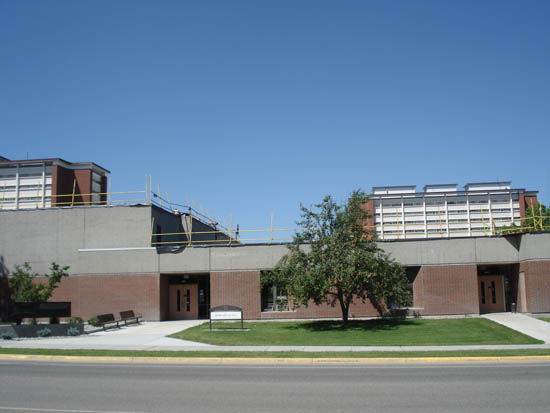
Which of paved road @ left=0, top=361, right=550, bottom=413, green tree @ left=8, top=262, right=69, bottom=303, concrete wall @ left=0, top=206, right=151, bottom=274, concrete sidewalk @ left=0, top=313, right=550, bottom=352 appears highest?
concrete wall @ left=0, top=206, right=151, bottom=274

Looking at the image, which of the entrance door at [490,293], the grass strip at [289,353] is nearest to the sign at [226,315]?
the grass strip at [289,353]

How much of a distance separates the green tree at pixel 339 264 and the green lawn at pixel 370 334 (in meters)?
1.47

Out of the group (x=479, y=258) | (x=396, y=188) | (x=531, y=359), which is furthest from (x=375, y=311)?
(x=396, y=188)

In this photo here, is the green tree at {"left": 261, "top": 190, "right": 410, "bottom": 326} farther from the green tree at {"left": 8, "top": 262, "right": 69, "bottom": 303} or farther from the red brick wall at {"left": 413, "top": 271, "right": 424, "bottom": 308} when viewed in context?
the green tree at {"left": 8, "top": 262, "right": 69, "bottom": 303}

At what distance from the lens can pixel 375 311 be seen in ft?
96.0

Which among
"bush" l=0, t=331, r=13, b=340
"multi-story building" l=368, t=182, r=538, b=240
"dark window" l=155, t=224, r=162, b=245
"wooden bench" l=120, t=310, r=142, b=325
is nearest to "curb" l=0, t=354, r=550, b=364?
"bush" l=0, t=331, r=13, b=340

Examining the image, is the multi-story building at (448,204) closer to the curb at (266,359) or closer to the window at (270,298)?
the window at (270,298)

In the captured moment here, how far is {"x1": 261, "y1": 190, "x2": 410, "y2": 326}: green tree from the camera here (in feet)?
77.0

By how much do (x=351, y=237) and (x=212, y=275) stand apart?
31.2ft

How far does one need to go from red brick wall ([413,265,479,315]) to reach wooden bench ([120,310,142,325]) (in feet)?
52.5

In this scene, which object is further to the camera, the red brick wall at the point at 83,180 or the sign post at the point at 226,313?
the red brick wall at the point at 83,180

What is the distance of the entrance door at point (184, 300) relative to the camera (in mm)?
32281

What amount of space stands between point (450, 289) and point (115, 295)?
63.0ft

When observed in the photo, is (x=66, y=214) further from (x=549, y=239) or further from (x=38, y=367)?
(x=549, y=239)
